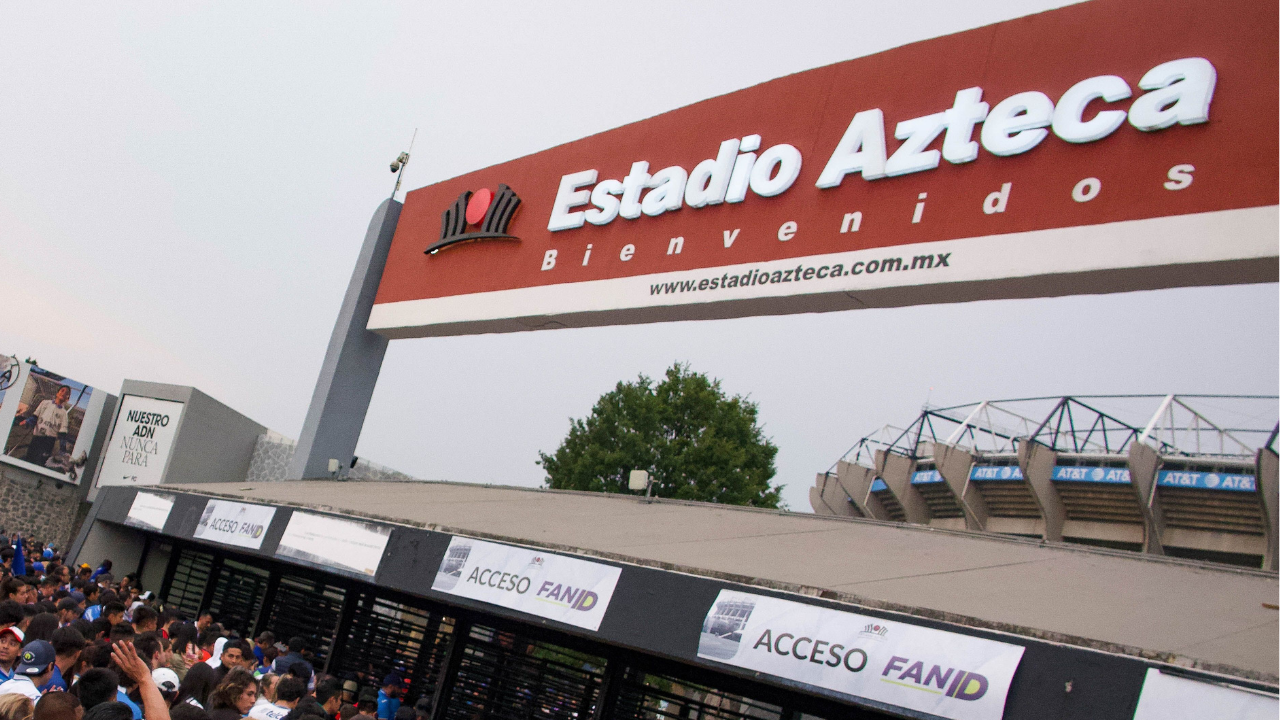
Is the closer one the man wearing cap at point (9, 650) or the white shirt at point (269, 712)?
the man wearing cap at point (9, 650)

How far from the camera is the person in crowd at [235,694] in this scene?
526 centimetres

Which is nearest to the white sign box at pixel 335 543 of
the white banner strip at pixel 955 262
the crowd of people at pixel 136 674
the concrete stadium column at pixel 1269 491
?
the crowd of people at pixel 136 674

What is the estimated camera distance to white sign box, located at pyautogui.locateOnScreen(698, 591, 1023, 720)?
4.93 metres

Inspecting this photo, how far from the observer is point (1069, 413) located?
24.5 m

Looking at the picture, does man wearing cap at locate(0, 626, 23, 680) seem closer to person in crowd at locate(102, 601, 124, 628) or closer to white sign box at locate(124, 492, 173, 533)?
person in crowd at locate(102, 601, 124, 628)

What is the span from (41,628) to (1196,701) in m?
5.82

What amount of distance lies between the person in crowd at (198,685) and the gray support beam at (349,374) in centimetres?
1108

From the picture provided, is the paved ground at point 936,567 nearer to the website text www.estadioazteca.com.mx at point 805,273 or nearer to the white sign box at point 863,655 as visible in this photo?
the white sign box at point 863,655

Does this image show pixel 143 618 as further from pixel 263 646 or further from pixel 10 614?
pixel 10 614

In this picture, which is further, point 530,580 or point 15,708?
point 530,580

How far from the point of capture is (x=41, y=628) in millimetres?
5691

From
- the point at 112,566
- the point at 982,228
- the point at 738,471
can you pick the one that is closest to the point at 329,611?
the point at 112,566

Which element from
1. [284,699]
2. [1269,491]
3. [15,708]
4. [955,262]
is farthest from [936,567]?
[1269,491]

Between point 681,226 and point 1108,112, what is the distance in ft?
16.5
